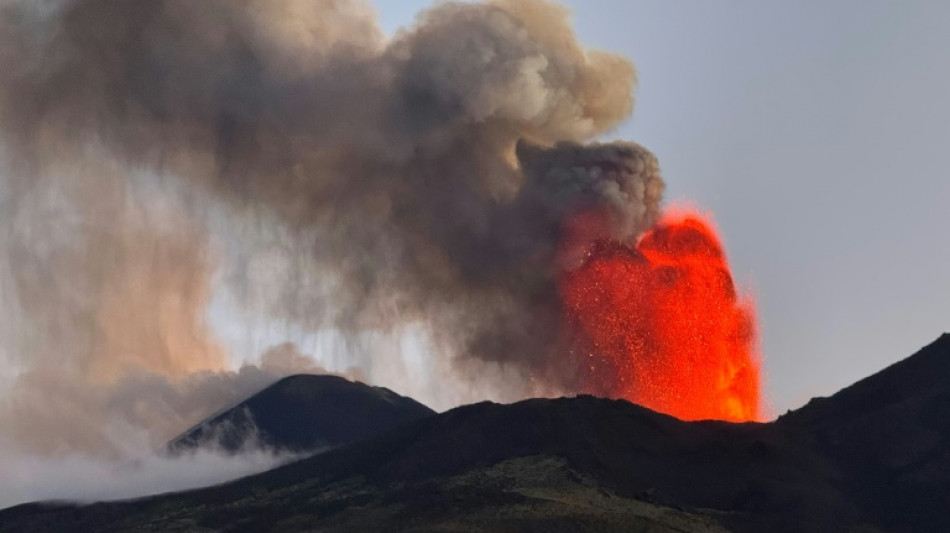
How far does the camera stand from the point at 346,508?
128 m

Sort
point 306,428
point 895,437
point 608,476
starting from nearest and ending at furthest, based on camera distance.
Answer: point 608,476
point 895,437
point 306,428

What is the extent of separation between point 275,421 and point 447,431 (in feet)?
195

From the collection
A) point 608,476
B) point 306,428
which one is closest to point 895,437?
point 608,476

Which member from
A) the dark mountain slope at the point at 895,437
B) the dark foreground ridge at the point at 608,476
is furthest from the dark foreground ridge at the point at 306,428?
the dark mountain slope at the point at 895,437

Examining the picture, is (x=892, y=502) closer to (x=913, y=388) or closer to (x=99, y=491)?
(x=913, y=388)

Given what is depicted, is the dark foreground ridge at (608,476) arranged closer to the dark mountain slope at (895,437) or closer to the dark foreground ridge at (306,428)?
the dark mountain slope at (895,437)

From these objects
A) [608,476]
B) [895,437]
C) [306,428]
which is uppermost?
[306,428]

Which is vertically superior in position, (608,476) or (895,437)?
(895,437)

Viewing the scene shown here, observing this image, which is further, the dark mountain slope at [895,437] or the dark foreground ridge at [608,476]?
the dark mountain slope at [895,437]

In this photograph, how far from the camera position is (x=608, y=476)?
12606 centimetres

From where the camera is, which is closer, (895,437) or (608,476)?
(608,476)

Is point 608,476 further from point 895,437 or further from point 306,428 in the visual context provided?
point 306,428

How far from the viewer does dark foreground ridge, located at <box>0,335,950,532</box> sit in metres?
118

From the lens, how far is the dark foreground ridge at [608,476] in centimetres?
11788
